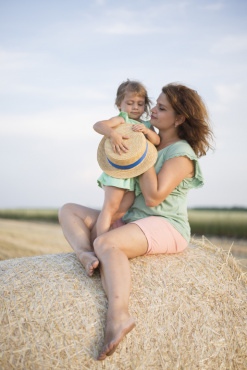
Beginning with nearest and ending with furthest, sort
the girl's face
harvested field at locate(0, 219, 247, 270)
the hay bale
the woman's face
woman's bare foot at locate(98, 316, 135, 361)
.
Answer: woman's bare foot at locate(98, 316, 135, 361)
the hay bale
the woman's face
the girl's face
harvested field at locate(0, 219, 247, 270)

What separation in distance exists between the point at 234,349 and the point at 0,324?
1620 millimetres

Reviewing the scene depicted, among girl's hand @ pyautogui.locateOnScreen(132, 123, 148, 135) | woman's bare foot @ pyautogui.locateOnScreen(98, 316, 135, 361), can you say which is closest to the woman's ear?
girl's hand @ pyautogui.locateOnScreen(132, 123, 148, 135)

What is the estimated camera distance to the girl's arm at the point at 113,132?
305 centimetres

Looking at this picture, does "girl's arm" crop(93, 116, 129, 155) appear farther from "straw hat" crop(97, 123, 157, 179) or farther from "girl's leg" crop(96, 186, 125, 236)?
"girl's leg" crop(96, 186, 125, 236)

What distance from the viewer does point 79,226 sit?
3.18 metres

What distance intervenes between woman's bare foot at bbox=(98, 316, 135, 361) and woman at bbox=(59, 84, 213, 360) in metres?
0.09

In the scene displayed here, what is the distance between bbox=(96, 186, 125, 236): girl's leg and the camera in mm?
3057

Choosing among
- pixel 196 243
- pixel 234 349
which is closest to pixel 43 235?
pixel 196 243

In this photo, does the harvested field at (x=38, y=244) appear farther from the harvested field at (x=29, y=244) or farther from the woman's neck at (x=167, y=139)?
the woman's neck at (x=167, y=139)

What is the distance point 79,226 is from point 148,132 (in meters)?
0.92

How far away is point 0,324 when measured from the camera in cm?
255

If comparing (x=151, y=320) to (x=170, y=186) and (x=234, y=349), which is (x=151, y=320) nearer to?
(x=234, y=349)

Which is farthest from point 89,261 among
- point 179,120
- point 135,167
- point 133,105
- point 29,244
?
point 29,244

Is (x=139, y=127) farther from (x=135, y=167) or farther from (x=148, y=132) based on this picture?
(x=135, y=167)
